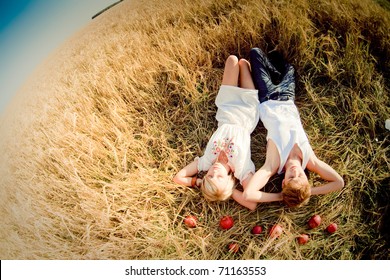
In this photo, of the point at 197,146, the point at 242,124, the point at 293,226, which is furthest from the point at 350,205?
the point at 197,146

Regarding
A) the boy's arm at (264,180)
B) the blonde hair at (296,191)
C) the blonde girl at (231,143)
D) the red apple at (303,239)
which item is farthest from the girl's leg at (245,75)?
the red apple at (303,239)

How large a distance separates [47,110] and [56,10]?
759mm

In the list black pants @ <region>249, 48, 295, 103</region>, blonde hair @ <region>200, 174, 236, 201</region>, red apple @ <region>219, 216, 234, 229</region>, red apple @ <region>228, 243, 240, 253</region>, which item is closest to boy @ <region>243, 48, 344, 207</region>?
black pants @ <region>249, 48, 295, 103</region>

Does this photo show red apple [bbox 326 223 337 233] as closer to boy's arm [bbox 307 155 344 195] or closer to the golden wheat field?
the golden wheat field

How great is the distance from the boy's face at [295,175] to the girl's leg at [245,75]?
24.8 inches

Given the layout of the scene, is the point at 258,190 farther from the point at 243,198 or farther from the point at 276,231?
the point at 276,231

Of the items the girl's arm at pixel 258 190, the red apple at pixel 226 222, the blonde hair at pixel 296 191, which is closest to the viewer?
the blonde hair at pixel 296 191

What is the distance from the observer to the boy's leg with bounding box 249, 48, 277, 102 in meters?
1.85

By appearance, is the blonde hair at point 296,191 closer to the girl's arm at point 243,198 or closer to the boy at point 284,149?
the boy at point 284,149

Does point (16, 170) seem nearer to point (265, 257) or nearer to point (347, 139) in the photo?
point (265, 257)

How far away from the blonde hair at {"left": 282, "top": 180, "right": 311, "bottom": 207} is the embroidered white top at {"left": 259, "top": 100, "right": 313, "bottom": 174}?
176 millimetres

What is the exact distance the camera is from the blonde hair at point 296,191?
5.05ft

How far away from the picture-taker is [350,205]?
5.83 feet
